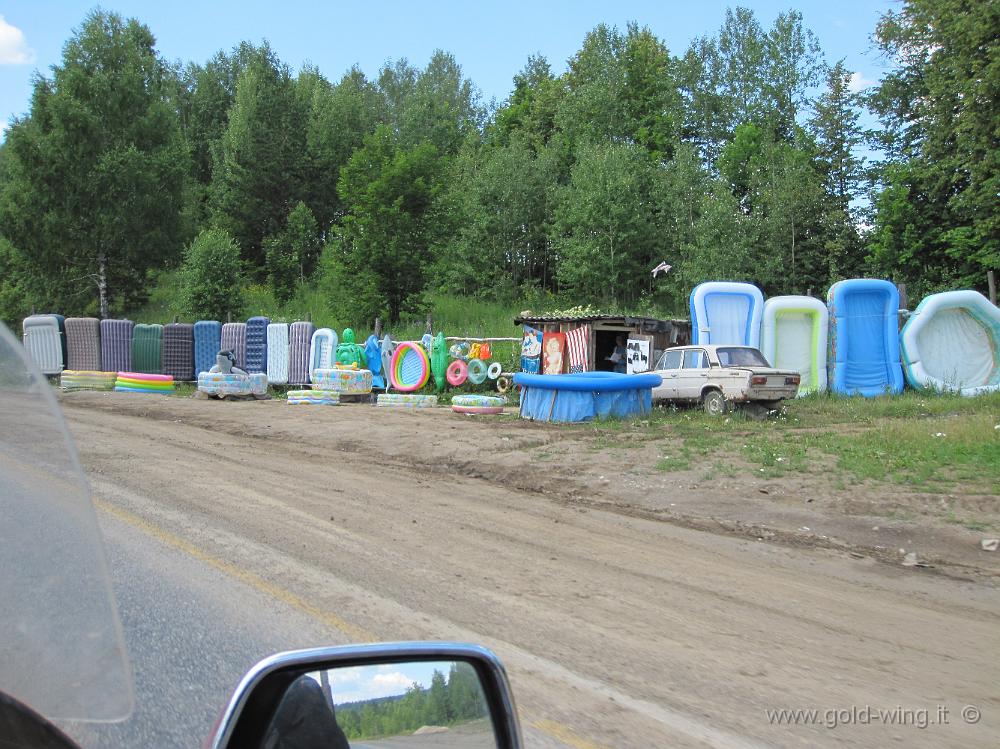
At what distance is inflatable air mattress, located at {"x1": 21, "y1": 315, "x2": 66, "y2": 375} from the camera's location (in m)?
30.1

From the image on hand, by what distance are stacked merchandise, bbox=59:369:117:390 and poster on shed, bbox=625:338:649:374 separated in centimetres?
A: 1723

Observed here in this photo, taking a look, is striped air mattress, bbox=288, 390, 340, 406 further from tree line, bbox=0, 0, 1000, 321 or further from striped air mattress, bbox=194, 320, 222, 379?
tree line, bbox=0, 0, 1000, 321

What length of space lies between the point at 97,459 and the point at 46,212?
113 ft

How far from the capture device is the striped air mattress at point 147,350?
30.2 m

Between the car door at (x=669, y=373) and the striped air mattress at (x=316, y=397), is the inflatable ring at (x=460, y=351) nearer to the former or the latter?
the striped air mattress at (x=316, y=397)

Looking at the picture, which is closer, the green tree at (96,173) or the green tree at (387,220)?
the green tree at (387,220)

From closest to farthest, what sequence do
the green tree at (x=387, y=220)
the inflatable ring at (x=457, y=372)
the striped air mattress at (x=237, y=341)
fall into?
the inflatable ring at (x=457, y=372) → the striped air mattress at (x=237, y=341) → the green tree at (x=387, y=220)

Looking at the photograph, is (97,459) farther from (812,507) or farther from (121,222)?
(121,222)

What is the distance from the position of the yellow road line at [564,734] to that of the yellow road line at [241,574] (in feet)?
4.58

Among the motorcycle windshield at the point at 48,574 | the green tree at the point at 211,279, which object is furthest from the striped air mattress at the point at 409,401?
the motorcycle windshield at the point at 48,574

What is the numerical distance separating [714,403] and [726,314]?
14.2 ft

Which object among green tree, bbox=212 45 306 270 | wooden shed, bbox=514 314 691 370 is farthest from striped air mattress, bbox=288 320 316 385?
green tree, bbox=212 45 306 270

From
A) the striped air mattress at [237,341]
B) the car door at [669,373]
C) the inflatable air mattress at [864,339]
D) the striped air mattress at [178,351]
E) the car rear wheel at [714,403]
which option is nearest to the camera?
the car rear wheel at [714,403]

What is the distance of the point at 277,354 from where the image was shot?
2797 centimetres
